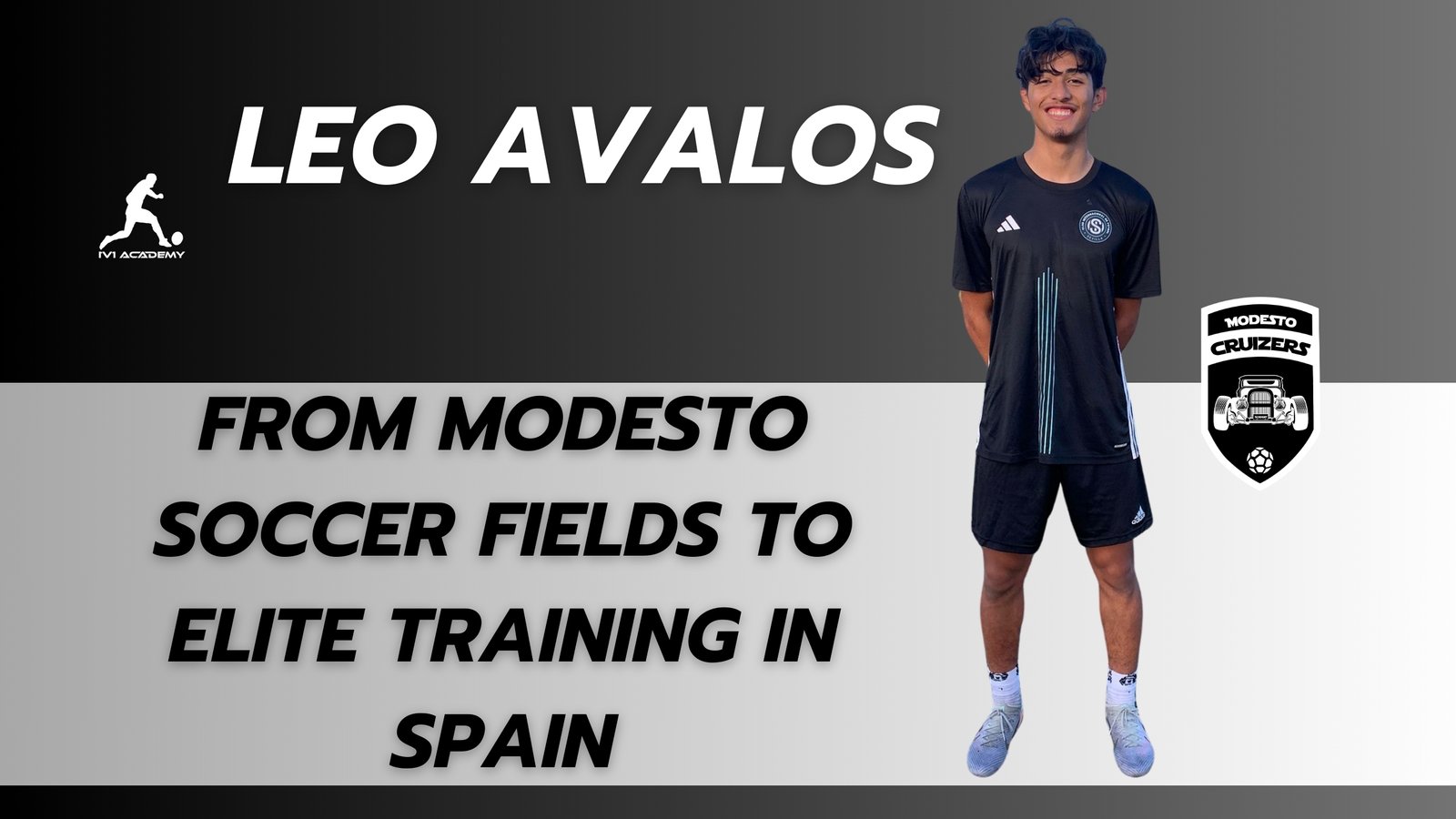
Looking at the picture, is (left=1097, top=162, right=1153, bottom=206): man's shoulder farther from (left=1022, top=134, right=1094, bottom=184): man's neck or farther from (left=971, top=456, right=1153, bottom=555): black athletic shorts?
(left=971, top=456, right=1153, bottom=555): black athletic shorts

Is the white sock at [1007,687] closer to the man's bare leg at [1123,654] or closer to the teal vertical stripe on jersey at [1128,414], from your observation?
the man's bare leg at [1123,654]

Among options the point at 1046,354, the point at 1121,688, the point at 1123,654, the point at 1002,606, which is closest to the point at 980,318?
the point at 1046,354

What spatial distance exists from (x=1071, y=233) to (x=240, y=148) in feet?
9.47

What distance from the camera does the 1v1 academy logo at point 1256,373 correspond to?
5324mm

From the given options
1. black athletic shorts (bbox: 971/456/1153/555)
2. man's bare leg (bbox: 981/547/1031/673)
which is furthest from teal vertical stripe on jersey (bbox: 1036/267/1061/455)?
man's bare leg (bbox: 981/547/1031/673)

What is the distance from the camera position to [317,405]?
5.50 m

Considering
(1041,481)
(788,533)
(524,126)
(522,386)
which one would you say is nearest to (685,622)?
(788,533)

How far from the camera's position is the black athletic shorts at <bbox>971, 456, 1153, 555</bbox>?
5.05 metres

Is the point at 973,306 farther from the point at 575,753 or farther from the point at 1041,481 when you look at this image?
the point at 575,753

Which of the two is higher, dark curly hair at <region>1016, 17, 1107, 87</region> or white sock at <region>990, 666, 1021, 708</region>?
dark curly hair at <region>1016, 17, 1107, 87</region>

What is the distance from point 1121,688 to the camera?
17.4 ft

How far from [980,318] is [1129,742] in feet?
5.07

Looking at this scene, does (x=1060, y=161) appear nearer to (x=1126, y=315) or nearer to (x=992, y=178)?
(x=992, y=178)

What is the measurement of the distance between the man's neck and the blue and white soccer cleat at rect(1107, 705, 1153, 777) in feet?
5.96
